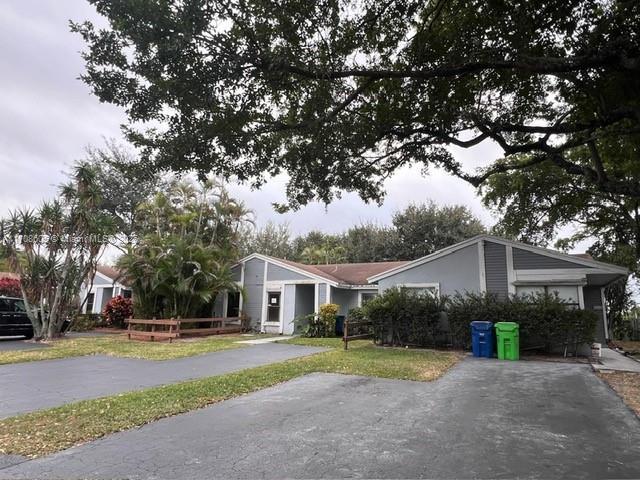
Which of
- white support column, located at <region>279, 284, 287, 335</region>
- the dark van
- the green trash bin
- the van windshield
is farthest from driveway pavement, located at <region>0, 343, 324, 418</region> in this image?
white support column, located at <region>279, 284, 287, 335</region>

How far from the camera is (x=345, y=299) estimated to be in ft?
69.7

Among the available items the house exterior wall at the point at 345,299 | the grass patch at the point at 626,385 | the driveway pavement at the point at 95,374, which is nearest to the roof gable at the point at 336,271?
the house exterior wall at the point at 345,299

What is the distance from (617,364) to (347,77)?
10.5 metres

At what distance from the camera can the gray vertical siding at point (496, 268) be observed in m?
14.1

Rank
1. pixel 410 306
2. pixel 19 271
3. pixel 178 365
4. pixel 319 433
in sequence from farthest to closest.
Answer: pixel 19 271 < pixel 410 306 < pixel 178 365 < pixel 319 433

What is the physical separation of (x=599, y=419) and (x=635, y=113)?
532 cm

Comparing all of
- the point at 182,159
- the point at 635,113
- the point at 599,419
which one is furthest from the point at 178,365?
the point at 635,113

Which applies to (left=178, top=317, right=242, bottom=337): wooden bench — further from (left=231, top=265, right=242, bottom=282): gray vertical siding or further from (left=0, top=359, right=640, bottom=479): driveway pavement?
(left=0, top=359, right=640, bottom=479): driveway pavement

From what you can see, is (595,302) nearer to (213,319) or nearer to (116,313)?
(213,319)

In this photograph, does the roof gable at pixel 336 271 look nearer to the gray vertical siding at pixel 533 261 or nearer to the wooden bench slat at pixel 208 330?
the wooden bench slat at pixel 208 330

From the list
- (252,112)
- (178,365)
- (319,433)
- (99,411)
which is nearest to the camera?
(319,433)

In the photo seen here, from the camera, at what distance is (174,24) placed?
5.00 metres

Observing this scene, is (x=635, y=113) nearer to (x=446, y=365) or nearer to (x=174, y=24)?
(x=446, y=365)

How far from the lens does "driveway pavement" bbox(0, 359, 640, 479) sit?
12.1 feet
